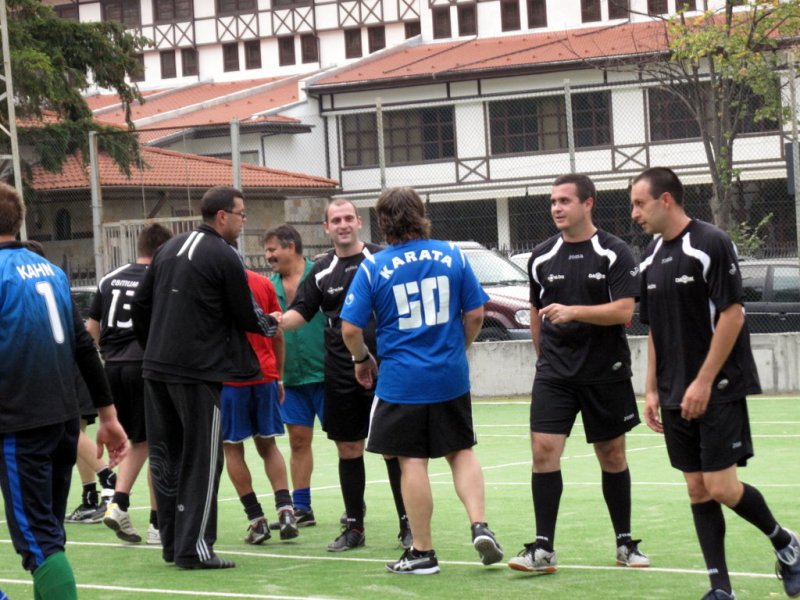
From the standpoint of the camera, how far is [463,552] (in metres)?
8.75

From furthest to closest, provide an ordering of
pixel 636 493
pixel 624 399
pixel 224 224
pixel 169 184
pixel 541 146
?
pixel 541 146, pixel 169 184, pixel 636 493, pixel 224 224, pixel 624 399

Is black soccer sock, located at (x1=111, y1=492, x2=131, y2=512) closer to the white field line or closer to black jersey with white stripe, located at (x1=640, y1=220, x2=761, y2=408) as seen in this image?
the white field line

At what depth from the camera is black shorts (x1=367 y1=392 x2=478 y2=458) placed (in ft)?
25.8

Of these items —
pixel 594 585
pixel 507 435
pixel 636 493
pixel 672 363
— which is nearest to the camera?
pixel 672 363

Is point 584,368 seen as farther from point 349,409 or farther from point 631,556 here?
point 349,409

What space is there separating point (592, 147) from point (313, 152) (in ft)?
29.9

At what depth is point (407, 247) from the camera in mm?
7957

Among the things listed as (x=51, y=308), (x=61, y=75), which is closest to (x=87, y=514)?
(x=51, y=308)

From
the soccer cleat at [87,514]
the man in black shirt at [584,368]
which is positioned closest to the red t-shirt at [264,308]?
the soccer cleat at [87,514]

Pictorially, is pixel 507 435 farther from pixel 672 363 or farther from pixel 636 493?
pixel 672 363

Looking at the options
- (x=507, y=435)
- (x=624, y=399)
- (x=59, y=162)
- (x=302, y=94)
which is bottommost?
(x=507, y=435)

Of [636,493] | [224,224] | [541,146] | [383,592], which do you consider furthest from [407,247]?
[541,146]

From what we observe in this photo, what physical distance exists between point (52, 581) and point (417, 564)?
2408 millimetres

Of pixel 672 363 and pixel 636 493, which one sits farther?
pixel 636 493
